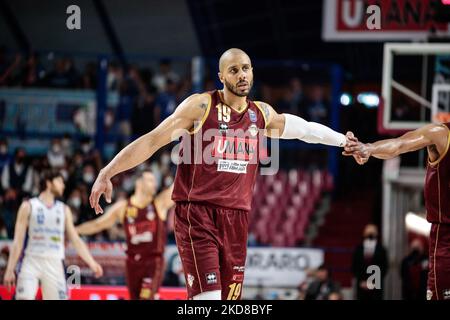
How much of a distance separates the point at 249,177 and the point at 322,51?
16.9m

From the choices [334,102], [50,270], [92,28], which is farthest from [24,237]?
[92,28]

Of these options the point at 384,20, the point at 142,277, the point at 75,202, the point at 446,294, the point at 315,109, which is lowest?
the point at 142,277

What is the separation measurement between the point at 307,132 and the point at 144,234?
425 centimetres

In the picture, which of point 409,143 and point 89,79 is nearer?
point 409,143

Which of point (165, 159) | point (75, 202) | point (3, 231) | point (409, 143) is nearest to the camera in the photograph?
point (409, 143)

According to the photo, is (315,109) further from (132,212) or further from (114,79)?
(132,212)

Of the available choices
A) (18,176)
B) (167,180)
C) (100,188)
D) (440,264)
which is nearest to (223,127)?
(100,188)

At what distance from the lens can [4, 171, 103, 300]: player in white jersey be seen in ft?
35.4

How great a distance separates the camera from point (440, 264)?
712cm

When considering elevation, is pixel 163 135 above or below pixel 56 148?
below

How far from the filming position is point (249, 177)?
7359 mm

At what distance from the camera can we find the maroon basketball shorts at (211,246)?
23.0 ft

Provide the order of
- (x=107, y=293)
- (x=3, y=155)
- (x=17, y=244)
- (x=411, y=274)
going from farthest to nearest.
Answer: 1. (x=3, y=155)
2. (x=411, y=274)
3. (x=107, y=293)
4. (x=17, y=244)

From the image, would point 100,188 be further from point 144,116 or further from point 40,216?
point 144,116
